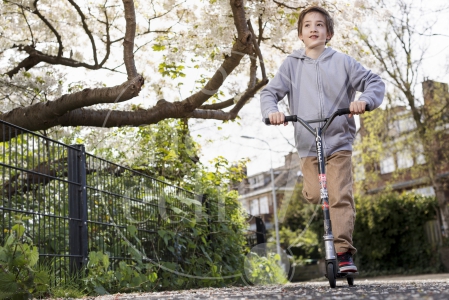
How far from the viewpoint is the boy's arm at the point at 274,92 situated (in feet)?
14.4

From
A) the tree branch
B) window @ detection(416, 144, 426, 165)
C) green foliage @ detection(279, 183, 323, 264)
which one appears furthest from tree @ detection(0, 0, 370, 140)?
green foliage @ detection(279, 183, 323, 264)

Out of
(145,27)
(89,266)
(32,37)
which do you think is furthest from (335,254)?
(145,27)

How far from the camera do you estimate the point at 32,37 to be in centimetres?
895

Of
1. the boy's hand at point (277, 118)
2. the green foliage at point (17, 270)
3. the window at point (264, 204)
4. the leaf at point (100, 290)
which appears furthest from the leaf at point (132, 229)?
the window at point (264, 204)

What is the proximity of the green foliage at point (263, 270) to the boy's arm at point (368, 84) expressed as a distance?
198 inches

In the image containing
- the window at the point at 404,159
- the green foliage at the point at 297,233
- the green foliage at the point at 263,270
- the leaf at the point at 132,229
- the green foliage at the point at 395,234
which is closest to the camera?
the leaf at the point at 132,229

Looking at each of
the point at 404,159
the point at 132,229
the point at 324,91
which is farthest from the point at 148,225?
the point at 404,159

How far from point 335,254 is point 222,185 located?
19.8ft

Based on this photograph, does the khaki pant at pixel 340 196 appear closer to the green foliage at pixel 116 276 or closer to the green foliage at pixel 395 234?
the green foliage at pixel 116 276

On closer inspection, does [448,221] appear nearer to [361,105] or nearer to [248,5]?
[248,5]

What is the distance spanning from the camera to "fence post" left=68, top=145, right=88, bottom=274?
521 cm

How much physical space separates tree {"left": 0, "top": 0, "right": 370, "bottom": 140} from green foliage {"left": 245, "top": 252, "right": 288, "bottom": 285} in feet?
7.79

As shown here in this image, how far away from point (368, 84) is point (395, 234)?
20345 mm

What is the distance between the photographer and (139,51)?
35.2ft
